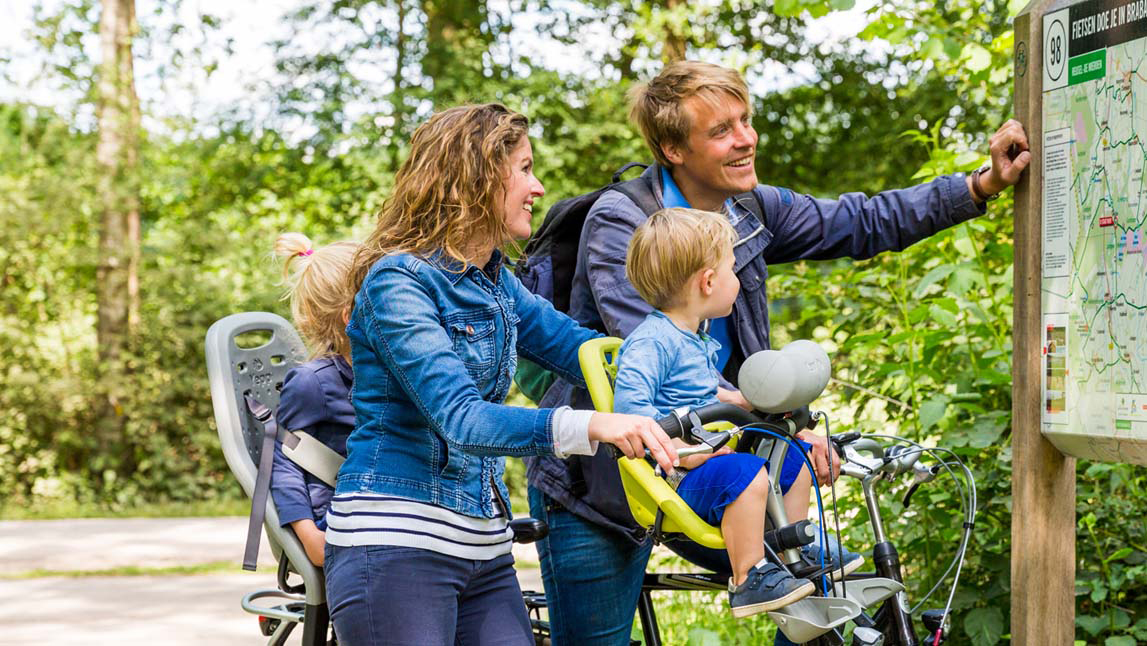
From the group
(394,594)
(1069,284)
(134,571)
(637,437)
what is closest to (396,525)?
(394,594)

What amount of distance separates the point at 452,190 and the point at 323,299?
1235mm

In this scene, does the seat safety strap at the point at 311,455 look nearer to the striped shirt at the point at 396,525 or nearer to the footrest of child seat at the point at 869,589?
the striped shirt at the point at 396,525

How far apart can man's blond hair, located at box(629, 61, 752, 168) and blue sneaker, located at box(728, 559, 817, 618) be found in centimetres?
118

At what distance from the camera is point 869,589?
252cm

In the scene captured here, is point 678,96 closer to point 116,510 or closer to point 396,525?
point 396,525

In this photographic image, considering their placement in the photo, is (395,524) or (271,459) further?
(271,459)

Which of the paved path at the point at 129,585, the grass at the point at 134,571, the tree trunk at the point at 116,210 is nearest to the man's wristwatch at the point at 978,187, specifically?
the paved path at the point at 129,585

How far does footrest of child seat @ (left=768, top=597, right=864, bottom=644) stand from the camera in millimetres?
2334

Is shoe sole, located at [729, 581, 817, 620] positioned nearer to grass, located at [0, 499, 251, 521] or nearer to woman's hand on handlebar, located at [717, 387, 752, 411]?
woman's hand on handlebar, located at [717, 387, 752, 411]

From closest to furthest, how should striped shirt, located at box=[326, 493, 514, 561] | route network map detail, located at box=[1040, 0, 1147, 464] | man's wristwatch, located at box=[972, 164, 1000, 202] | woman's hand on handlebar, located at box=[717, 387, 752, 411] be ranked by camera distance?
Result: striped shirt, located at box=[326, 493, 514, 561], woman's hand on handlebar, located at box=[717, 387, 752, 411], route network map detail, located at box=[1040, 0, 1147, 464], man's wristwatch, located at box=[972, 164, 1000, 202]

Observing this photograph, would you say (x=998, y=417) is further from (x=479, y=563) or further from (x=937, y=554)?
(x=479, y=563)

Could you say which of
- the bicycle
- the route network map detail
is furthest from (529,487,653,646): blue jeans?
the route network map detail

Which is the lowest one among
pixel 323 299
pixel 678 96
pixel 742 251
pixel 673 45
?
pixel 323 299

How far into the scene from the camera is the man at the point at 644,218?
2.94 meters
